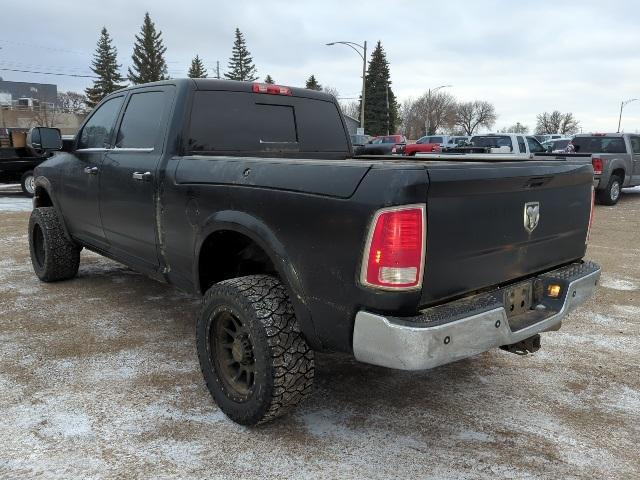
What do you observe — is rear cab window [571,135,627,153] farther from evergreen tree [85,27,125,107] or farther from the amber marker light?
evergreen tree [85,27,125,107]

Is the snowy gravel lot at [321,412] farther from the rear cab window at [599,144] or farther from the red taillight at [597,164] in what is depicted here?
the rear cab window at [599,144]

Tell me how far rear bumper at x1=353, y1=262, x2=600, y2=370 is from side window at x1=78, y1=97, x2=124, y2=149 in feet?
10.3

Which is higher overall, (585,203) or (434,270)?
(585,203)

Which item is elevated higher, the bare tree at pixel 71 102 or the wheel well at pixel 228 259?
the bare tree at pixel 71 102

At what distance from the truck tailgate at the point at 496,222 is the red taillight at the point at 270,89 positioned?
2.01 meters

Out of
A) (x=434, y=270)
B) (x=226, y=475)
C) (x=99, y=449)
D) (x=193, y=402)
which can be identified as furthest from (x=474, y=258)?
(x=99, y=449)

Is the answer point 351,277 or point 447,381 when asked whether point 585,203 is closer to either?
point 447,381

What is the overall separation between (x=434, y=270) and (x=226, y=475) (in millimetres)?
1349

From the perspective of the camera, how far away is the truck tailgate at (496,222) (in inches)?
93.4

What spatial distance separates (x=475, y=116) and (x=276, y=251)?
112 m

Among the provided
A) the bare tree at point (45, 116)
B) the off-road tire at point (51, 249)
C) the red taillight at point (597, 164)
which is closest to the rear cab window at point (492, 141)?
the red taillight at point (597, 164)

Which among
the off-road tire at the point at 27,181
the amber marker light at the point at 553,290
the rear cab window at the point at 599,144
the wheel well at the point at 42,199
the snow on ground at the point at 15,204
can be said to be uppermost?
the rear cab window at the point at 599,144

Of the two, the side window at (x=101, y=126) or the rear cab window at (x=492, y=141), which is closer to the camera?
the side window at (x=101, y=126)

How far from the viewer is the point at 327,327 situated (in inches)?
99.3
